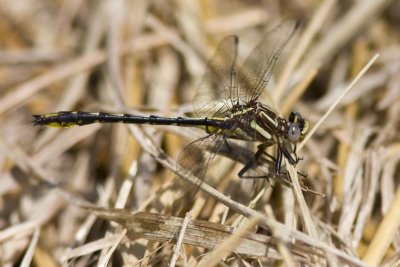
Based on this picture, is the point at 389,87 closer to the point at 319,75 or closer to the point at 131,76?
the point at 319,75

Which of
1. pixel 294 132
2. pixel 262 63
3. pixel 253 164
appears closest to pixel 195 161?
pixel 253 164

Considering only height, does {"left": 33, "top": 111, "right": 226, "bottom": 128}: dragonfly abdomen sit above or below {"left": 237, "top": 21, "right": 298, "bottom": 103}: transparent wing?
below

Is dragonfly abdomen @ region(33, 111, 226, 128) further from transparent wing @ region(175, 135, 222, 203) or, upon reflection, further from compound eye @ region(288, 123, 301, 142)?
compound eye @ region(288, 123, 301, 142)

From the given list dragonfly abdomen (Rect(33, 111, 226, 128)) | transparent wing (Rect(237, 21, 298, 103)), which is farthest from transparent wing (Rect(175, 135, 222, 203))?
transparent wing (Rect(237, 21, 298, 103))

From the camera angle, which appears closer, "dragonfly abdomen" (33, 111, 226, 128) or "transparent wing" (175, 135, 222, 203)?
"transparent wing" (175, 135, 222, 203)

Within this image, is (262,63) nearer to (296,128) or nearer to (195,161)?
(296,128)

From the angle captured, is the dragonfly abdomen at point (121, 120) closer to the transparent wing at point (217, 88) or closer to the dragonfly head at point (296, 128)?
the transparent wing at point (217, 88)

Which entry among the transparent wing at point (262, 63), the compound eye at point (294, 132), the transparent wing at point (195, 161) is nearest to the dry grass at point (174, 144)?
the transparent wing at point (195, 161)
